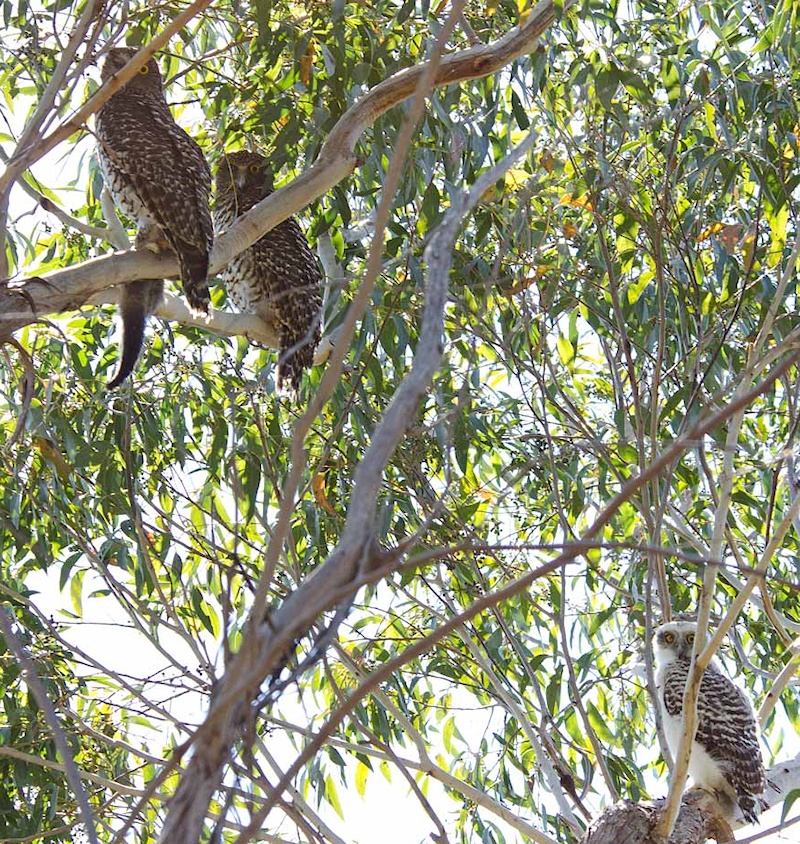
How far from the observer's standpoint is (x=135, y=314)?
3.15m

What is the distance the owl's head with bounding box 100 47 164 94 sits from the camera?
3.82 metres

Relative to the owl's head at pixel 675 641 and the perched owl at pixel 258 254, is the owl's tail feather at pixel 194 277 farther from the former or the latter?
the owl's head at pixel 675 641

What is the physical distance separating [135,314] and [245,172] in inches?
53.1

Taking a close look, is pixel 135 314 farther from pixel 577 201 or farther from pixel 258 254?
pixel 577 201

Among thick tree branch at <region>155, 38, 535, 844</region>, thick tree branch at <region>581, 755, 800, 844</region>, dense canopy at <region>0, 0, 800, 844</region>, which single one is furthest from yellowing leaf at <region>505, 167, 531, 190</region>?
thick tree branch at <region>155, 38, 535, 844</region>

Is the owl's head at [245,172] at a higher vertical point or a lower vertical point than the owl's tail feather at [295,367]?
higher

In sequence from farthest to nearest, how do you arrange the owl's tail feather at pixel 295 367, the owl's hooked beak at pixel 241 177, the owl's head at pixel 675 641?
the owl's hooked beak at pixel 241 177
the owl's head at pixel 675 641
the owl's tail feather at pixel 295 367

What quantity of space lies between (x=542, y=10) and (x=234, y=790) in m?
2.26

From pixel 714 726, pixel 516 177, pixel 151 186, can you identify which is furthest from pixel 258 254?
pixel 714 726

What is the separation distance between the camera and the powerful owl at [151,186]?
3150mm

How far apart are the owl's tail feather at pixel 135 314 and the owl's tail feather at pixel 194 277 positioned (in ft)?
0.30

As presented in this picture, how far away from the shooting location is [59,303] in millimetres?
2320

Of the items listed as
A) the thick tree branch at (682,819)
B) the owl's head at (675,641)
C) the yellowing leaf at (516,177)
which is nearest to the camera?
the thick tree branch at (682,819)

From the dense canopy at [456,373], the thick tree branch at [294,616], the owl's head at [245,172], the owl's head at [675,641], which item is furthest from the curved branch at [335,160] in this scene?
the owl's head at [675,641]
